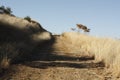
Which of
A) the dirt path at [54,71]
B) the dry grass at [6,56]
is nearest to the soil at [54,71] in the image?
the dirt path at [54,71]

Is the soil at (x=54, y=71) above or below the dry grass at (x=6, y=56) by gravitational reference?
below

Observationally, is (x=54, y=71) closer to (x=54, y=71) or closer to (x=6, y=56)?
(x=54, y=71)

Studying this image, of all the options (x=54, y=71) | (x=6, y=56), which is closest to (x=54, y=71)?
(x=54, y=71)

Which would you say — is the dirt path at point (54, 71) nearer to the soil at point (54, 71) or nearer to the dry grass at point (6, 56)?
the soil at point (54, 71)

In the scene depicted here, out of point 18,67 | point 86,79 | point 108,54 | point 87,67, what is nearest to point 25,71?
point 18,67

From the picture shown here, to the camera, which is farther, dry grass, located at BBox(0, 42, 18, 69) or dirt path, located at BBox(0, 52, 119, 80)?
dry grass, located at BBox(0, 42, 18, 69)

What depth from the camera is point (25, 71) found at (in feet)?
34.8

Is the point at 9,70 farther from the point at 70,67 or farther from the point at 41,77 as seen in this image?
the point at 70,67

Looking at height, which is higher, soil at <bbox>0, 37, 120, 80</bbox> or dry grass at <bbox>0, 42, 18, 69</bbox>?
dry grass at <bbox>0, 42, 18, 69</bbox>

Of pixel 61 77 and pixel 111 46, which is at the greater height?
pixel 111 46

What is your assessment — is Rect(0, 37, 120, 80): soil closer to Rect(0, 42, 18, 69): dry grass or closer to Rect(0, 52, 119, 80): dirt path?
Rect(0, 52, 119, 80): dirt path

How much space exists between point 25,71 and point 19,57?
228 cm

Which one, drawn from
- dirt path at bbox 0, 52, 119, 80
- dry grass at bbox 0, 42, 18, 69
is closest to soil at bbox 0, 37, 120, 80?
dirt path at bbox 0, 52, 119, 80

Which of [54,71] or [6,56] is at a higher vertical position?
[6,56]
